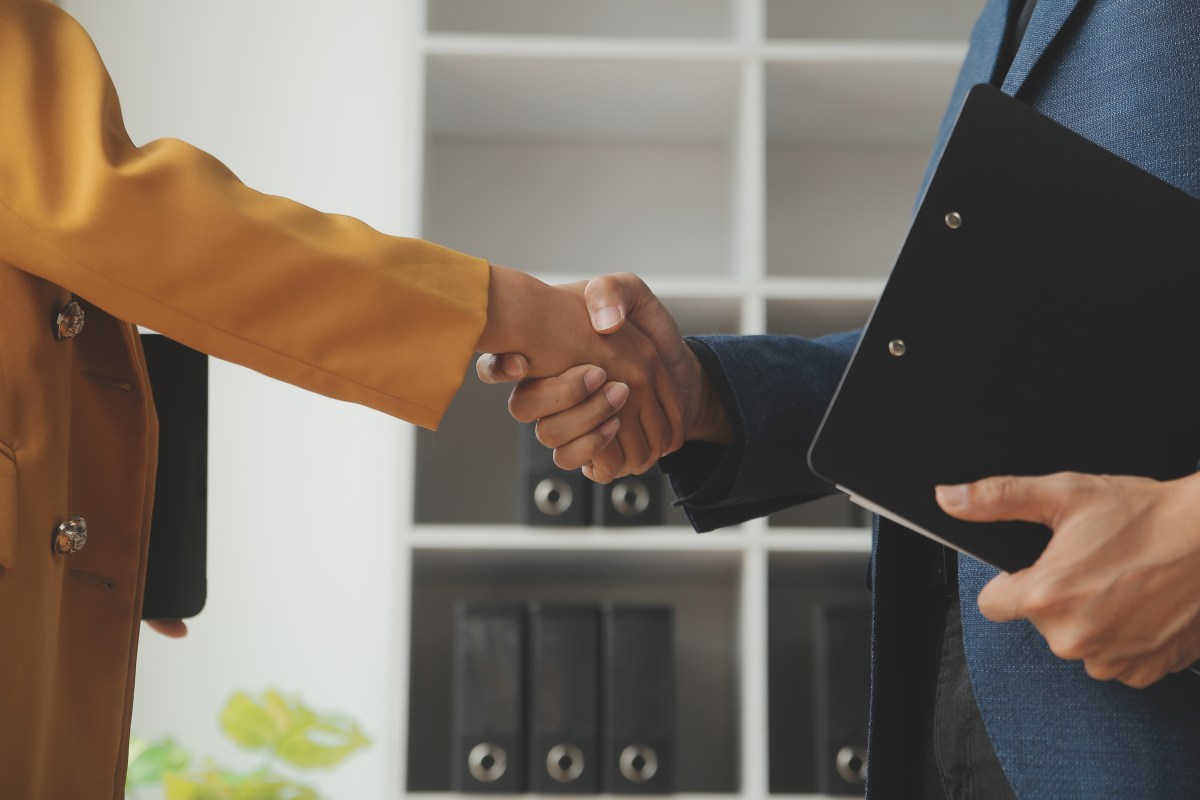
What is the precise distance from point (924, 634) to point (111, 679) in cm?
64

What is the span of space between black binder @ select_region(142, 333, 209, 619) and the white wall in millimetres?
1155

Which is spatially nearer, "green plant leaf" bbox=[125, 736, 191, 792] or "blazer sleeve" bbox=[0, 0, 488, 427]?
"blazer sleeve" bbox=[0, 0, 488, 427]

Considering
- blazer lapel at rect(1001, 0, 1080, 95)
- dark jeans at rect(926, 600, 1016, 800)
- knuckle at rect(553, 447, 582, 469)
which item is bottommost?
dark jeans at rect(926, 600, 1016, 800)

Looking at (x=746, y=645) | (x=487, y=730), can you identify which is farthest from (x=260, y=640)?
(x=746, y=645)

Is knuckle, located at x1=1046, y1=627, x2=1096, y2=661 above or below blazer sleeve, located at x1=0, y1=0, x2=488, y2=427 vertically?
below

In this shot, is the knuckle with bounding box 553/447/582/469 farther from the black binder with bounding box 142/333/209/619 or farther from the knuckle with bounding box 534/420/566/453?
the black binder with bounding box 142/333/209/619

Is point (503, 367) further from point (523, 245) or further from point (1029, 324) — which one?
point (523, 245)

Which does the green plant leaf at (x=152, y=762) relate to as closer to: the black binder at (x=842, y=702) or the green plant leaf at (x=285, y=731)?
the green plant leaf at (x=285, y=731)

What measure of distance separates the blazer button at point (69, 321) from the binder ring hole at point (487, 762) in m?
1.15

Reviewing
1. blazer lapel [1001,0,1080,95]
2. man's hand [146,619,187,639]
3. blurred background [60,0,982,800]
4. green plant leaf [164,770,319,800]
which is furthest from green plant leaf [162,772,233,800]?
blazer lapel [1001,0,1080,95]

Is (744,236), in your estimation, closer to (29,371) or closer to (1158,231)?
(1158,231)

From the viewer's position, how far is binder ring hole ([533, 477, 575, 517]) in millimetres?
1819

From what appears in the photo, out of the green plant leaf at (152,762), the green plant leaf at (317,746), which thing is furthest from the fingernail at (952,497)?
the green plant leaf at (152,762)

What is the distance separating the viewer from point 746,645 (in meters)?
1.83
